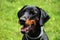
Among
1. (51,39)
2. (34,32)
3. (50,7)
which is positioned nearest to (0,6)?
(50,7)

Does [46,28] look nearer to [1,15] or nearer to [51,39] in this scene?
[51,39]

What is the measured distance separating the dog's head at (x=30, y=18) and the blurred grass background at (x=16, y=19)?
1529 mm

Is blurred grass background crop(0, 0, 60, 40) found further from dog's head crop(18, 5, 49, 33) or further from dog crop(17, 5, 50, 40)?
dog's head crop(18, 5, 49, 33)

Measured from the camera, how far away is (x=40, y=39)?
266 inches

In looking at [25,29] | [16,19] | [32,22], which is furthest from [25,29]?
[16,19]

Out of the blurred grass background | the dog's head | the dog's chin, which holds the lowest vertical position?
the blurred grass background

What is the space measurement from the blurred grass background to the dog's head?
153 cm

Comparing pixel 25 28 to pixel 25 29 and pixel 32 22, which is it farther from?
pixel 32 22

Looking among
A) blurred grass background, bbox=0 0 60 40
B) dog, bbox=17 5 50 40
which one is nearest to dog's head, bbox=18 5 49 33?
dog, bbox=17 5 50 40

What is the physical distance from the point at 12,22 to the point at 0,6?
1088mm

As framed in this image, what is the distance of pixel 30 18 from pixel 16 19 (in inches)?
103

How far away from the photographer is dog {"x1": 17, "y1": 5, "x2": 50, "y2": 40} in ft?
20.9

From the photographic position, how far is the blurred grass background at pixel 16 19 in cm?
829

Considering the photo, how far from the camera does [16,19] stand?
905cm
